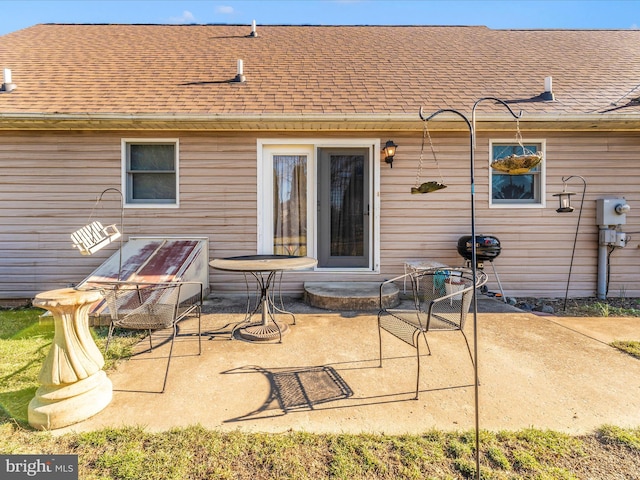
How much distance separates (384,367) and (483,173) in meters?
3.64

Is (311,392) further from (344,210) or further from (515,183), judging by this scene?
(515,183)

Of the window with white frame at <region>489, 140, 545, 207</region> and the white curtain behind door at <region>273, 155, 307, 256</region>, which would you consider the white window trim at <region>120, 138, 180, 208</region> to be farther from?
the window with white frame at <region>489, 140, 545, 207</region>

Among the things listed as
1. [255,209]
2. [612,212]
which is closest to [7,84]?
[255,209]

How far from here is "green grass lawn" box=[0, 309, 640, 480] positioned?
163 centimetres

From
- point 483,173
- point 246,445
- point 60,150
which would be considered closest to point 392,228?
point 483,173

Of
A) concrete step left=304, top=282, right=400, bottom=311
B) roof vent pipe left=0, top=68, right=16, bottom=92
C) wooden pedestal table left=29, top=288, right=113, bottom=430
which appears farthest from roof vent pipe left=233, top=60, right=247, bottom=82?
wooden pedestal table left=29, top=288, right=113, bottom=430

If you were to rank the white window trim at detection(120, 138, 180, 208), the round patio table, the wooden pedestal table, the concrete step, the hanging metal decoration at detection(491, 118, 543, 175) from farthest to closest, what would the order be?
the white window trim at detection(120, 138, 180, 208) → the concrete step → the round patio table → the hanging metal decoration at detection(491, 118, 543, 175) → the wooden pedestal table

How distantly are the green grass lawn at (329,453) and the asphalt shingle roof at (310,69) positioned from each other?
387cm

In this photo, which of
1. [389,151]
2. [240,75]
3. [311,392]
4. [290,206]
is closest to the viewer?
[311,392]

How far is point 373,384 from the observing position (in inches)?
97.1

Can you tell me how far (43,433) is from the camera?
6.30ft

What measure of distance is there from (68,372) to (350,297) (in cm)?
300

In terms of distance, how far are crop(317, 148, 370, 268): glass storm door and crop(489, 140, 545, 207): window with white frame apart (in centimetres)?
192

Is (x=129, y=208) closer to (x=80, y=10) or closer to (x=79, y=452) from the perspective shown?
(x=79, y=452)
